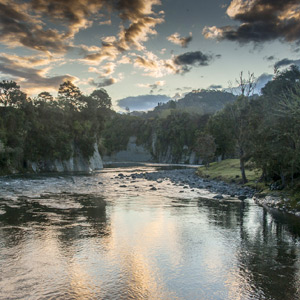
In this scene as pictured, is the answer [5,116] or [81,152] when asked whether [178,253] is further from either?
[81,152]

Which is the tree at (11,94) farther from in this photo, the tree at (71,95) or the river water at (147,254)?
the river water at (147,254)

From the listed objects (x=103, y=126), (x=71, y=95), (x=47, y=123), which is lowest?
(x=47, y=123)

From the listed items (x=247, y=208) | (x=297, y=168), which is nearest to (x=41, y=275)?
(x=247, y=208)

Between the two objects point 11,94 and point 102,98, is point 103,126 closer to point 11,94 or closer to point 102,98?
point 102,98

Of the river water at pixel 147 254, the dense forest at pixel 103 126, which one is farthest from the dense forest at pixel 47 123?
the river water at pixel 147 254

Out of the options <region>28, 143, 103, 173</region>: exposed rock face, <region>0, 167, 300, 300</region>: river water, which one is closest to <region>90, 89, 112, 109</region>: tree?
<region>28, 143, 103, 173</region>: exposed rock face

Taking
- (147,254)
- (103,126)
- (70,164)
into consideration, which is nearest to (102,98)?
(103,126)

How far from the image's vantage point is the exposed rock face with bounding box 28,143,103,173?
69.6 metres

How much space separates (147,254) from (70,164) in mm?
70407

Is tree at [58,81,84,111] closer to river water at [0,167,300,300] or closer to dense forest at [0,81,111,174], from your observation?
dense forest at [0,81,111,174]

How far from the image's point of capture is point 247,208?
24359 millimetres

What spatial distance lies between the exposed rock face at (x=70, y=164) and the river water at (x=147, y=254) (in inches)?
1953

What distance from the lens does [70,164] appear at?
7931cm

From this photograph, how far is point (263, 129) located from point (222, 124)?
73.5 m
